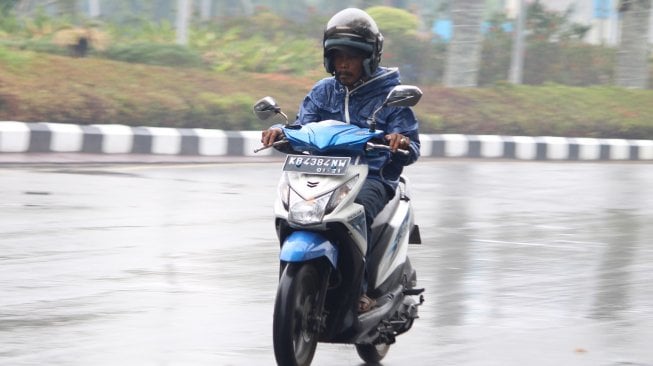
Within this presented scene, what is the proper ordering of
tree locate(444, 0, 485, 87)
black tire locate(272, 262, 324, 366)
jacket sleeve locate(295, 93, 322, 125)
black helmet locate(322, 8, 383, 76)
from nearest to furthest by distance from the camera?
black tire locate(272, 262, 324, 366)
black helmet locate(322, 8, 383, 76)
jacket sleeve locate(295, 93, 322, 125)
tree locate(444, 0, 485, 87)

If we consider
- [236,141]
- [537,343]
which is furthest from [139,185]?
[537,343]

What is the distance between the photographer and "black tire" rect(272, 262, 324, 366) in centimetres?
595

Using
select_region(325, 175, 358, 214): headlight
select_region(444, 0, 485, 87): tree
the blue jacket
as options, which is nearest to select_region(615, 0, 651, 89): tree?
select_region(444, 0, 485, 87): tree

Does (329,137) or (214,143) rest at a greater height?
(329,137)

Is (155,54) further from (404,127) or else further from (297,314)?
(297,314)

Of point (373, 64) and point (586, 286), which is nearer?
point (373, 64)

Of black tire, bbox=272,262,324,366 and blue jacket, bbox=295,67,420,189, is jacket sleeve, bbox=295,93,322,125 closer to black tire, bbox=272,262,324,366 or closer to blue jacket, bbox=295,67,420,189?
blue jacket, bbox=295,67,420,189

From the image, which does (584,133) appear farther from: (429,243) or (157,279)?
(157,279)

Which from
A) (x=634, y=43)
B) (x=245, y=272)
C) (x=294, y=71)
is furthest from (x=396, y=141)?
(x=294, y=71)

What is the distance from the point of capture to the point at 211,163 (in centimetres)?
1944

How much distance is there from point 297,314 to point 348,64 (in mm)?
1254

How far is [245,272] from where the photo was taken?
9.61 meters

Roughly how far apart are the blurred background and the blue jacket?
43.9 feet

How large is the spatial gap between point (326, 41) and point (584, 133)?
22.0 m
